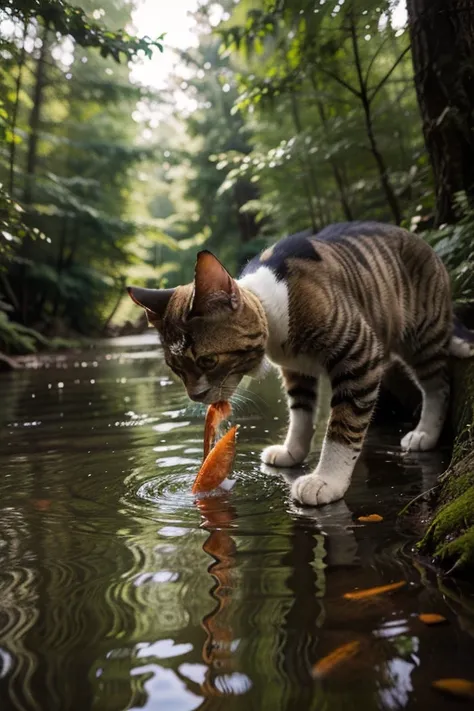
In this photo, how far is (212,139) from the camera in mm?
16438

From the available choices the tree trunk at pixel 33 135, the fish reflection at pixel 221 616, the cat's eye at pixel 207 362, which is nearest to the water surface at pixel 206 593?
the fish reflection at pixel 221 616

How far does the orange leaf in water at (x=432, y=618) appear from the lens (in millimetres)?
1268

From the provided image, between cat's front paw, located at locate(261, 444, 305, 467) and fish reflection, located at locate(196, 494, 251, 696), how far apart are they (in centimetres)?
72

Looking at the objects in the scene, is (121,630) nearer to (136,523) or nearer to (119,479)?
(136,523)

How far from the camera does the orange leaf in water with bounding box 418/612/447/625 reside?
127 cm

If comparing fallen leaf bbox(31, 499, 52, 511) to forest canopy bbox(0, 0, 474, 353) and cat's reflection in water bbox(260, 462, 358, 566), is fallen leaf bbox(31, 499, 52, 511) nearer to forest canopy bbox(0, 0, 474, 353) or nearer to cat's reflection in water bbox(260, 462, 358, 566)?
cat's reflection in water bbox(260, 462, 358, 566)

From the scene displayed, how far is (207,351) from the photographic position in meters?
2.30

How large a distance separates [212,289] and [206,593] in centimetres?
103

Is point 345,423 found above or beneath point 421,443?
above

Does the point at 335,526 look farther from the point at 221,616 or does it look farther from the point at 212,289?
the point at 212,289

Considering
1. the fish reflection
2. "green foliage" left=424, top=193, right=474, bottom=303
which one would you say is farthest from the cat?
"green foliage" left=424, top=193, right=474, bottom=303

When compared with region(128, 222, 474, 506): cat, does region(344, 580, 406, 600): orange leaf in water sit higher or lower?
lower

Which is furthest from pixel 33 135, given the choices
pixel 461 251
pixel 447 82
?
pixel 461 251

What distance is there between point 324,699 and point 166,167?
17.5 metres
